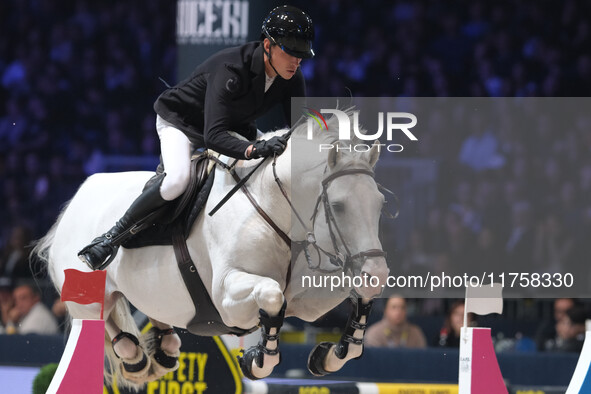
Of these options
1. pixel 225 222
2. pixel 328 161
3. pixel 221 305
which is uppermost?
pixel 328 161

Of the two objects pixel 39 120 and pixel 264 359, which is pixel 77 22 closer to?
pixel 39 120

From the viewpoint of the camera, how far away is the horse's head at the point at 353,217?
3660mm

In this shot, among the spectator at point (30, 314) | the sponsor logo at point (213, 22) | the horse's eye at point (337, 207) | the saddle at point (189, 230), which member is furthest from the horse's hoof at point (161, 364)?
the spectator at point (30, 314)

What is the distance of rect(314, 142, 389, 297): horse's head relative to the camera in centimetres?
366

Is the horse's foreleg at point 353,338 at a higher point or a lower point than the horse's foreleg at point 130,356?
higher

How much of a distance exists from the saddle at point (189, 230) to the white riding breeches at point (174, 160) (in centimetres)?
6

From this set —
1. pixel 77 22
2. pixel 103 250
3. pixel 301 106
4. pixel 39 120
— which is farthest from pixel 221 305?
pixel 77 22

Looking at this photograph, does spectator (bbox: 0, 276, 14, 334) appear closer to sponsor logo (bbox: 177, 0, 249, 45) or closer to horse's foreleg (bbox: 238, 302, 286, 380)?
sponsor logo (bbox: 177, 0, 249, 45)

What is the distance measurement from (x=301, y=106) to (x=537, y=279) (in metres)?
1.35

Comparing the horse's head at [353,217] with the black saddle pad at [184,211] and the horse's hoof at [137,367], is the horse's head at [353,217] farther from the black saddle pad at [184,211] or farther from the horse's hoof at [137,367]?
the horse's hoof at [137,367]

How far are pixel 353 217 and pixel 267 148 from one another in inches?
20.9

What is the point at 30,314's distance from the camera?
25.2 feet

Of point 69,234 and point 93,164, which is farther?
point 93,164

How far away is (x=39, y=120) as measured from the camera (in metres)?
12.4
